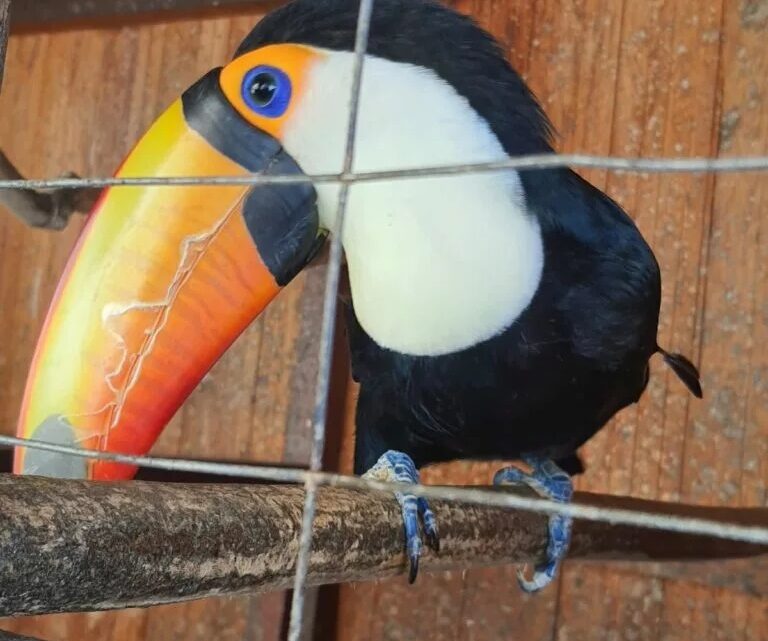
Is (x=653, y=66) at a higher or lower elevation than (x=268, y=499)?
higher

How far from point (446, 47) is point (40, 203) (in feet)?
2.59

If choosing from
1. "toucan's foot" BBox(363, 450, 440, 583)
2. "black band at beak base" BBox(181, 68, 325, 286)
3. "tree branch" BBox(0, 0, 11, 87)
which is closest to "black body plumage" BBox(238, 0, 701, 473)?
"black band at beak base" BBox(181, 68, 325, 286)

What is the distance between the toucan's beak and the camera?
106 centimetres

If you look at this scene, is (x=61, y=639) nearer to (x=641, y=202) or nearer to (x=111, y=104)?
(x=111, y=104)

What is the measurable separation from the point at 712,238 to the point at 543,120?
0.63 metres

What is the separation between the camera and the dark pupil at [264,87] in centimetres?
113

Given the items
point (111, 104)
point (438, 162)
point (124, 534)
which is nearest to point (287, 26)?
point (438, 162)

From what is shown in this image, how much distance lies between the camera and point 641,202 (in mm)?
1697

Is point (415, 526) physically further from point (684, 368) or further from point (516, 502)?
point (684, 368)

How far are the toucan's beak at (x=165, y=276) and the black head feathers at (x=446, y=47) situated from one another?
0.14 m

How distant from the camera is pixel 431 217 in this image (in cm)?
104

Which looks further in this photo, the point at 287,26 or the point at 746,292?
the point at 746,292

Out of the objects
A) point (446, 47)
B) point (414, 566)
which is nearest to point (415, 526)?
point (414, 566)

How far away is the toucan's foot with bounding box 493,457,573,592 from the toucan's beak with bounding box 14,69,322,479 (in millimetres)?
→ 458
